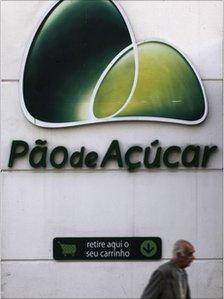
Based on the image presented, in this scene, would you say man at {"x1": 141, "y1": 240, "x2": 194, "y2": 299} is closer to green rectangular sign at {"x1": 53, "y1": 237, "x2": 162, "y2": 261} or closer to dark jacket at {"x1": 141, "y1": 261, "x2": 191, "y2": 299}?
dark jacket at {"x1": 141, "y1": 261, "x2": 191, "y2": 299}

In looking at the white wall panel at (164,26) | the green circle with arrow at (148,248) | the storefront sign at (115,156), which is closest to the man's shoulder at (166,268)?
the green circle with arrow at (148,248)

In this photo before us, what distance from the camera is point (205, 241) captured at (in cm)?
1192

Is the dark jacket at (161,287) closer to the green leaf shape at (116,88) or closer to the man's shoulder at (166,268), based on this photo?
the man's shoulder at (166,268)

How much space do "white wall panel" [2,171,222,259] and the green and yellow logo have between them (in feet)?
2.58

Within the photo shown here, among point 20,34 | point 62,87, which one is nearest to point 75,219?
point 62,87

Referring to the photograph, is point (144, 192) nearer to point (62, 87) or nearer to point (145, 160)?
point (145, 160)

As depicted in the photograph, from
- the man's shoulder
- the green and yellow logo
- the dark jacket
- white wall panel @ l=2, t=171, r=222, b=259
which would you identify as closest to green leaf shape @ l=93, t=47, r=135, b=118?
the green and yellow logo

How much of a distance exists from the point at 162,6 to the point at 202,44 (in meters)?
0.72

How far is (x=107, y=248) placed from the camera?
1186 centimetres

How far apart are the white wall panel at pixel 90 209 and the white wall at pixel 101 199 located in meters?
0.01

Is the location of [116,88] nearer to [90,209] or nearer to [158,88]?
[158,88]

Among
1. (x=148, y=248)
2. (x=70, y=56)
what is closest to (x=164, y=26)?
(x=70, y=56)

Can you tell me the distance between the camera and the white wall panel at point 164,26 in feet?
38.9

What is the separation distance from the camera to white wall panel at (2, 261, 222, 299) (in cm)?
1183
